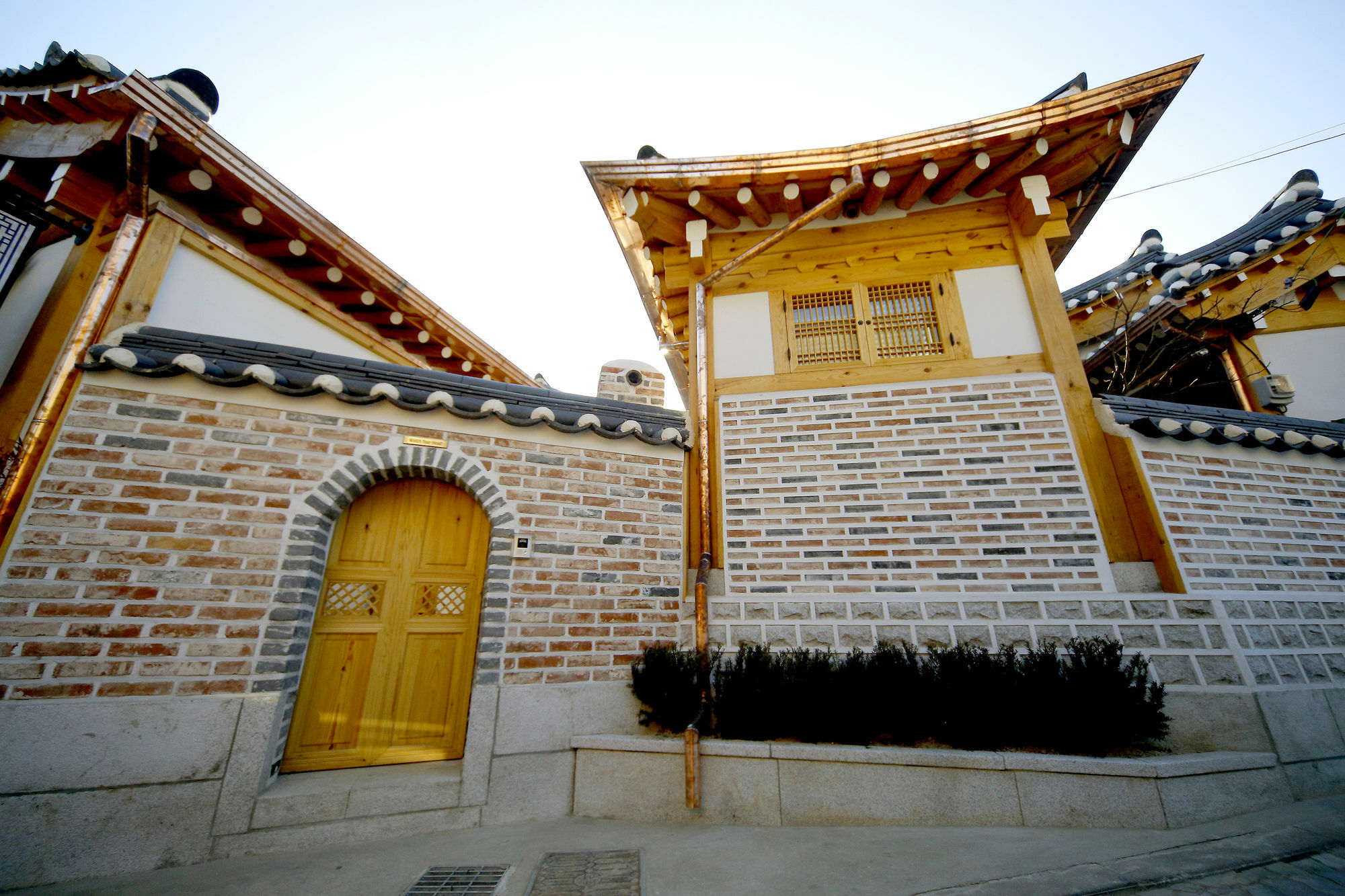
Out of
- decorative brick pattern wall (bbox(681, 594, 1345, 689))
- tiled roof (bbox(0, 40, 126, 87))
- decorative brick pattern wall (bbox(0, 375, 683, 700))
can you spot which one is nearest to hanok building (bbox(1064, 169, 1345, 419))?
decorative brick pattern wall (bbox(681, 594, 1345, 689))

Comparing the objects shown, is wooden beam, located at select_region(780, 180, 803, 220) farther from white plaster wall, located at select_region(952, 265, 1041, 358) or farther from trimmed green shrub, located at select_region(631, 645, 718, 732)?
trimmed green shrub, located at select_region(631, 645, 718, 732)

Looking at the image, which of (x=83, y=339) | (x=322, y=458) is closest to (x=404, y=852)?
(x=322, y=458)

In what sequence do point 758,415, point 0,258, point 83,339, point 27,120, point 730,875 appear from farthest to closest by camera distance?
point 758,415, point 27,120, point 0,258, point 83,339, point 730,875

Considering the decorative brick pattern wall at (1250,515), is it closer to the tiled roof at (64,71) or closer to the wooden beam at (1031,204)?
the wooden beam at (1031,204)

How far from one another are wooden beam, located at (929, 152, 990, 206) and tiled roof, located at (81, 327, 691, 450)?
355 cm

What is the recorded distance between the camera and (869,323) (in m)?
5.07

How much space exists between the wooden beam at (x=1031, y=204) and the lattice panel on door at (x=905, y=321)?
1.04 m

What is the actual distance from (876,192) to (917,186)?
1.28 feet

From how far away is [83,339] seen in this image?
11.0ft

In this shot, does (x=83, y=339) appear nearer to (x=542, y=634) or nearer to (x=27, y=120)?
(x=27, y=120)

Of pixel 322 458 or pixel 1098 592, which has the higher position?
pixel 322 458

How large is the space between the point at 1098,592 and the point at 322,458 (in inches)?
218

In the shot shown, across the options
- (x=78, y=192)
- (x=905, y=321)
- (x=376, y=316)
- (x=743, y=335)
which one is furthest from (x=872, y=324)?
(x=78, y=192)

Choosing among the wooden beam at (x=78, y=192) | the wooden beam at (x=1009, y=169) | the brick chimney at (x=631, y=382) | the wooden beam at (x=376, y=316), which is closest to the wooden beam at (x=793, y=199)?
the wooden beam at (x=1009, y=169)
